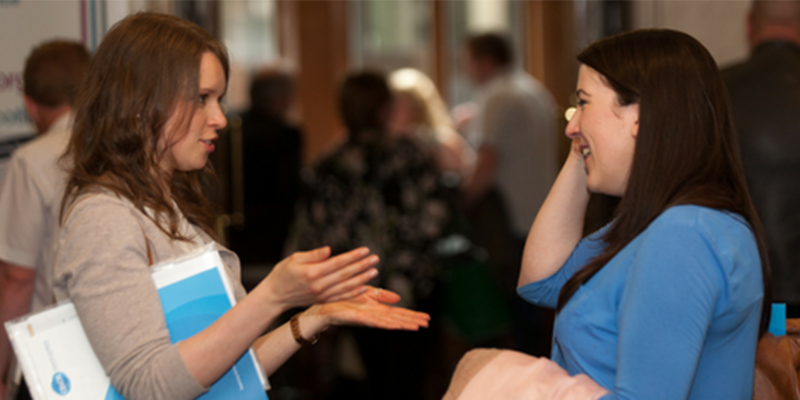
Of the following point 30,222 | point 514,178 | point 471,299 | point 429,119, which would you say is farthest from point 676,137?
point 429,119

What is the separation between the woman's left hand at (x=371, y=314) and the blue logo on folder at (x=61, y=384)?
0.46 m

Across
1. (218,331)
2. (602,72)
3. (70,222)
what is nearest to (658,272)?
(602,72)

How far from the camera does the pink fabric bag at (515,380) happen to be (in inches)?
45.2

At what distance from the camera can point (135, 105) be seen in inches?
51.2

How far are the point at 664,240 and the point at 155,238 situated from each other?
2.78ft

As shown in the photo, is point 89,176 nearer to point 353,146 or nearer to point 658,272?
point 658,272

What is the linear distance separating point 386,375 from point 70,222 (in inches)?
94.6

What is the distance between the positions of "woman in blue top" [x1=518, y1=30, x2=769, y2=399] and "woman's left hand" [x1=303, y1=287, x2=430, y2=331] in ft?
0.88

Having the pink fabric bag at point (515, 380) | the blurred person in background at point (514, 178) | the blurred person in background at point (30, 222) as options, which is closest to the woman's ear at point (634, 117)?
the pink fabric bag at point (515, 380)

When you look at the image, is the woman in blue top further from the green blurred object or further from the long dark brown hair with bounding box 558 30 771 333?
the green blurred object

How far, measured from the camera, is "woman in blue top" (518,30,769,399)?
1072 mm

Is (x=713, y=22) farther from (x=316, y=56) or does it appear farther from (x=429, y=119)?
(x=316, y=56)

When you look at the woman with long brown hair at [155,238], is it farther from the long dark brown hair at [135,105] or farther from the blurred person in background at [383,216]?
the blurred person in background at [383,216]

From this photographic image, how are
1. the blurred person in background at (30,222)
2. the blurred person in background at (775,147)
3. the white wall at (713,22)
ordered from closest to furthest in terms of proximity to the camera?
1. the blurred person in background at (30,222)
2. the blurred person in background at (775,147)
3. the white wall at (713,22)
